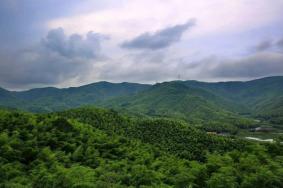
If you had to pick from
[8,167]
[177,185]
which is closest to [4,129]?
[8,167]

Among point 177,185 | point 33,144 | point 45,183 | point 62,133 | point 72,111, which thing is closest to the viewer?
point 45,183

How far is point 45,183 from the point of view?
20578 mm

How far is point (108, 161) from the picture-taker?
3127cm

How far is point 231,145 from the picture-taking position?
190ft

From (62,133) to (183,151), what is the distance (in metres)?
22.1

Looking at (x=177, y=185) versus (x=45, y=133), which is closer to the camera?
(x=177, y=185)

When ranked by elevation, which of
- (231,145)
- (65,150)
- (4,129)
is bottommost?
(231,145)

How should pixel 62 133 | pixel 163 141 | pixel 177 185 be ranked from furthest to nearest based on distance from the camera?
pixel 163 141 < pixel 62 133 < pixel 177 185

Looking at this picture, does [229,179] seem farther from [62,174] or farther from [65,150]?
[65,150]

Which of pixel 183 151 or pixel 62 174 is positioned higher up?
pixel 62 174

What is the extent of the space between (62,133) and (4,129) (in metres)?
6.69

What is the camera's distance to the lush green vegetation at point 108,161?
70.8ft

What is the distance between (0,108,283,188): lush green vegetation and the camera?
21.6 metres

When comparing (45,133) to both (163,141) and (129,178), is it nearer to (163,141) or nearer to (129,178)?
(129,178)
